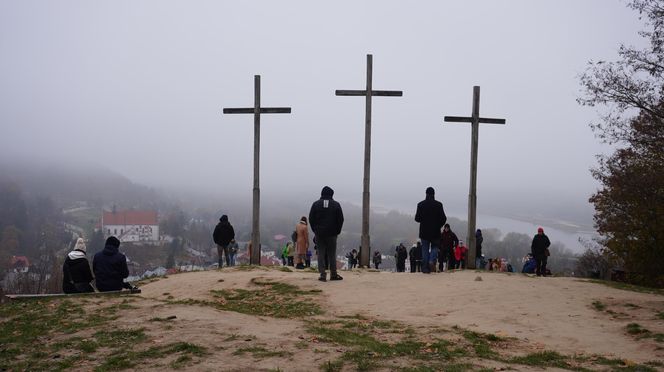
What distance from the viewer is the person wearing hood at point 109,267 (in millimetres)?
12578

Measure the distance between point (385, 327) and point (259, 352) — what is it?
257cm

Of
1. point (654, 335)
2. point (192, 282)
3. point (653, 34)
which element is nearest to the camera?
point (654, 335)

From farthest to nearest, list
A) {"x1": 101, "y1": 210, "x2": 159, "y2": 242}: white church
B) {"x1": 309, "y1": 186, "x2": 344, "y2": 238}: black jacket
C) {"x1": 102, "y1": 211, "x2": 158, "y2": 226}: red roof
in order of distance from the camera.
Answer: {"x1": 102, "y1": 211, "x2": 158, "y2": 226}: red roof, {"x1": 101, "y1": 210, "x2": 159, "y2": 242}: white church, {"x1": 309, "y1": 186, "x2": 344, "y2": 238}: black jacket

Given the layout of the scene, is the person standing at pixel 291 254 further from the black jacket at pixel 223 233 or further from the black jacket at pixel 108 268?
the black jacket at pixel 108 268

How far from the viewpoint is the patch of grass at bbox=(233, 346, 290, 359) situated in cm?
713

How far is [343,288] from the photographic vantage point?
1320cm

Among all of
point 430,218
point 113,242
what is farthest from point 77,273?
point 430,218

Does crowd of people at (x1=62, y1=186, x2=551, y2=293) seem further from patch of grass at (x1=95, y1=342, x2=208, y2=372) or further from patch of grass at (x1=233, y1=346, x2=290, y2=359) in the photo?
patch of grass at (x1=233, y1=346, x2=290, y2=359)

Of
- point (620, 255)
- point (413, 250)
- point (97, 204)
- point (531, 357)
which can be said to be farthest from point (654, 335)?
point (97, 204)

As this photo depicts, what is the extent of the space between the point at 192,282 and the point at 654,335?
11.0m

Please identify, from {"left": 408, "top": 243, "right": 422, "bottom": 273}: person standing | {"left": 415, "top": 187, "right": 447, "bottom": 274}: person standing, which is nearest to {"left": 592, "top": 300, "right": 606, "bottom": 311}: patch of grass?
{"left": 415, "top": 187, "right": 447, "bottom": 274}: person standing

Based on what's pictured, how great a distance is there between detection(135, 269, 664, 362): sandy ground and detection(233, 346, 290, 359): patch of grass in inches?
21.3

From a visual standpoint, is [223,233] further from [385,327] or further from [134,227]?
[134,227]

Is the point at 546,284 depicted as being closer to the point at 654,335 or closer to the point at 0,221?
the point at 654,335
